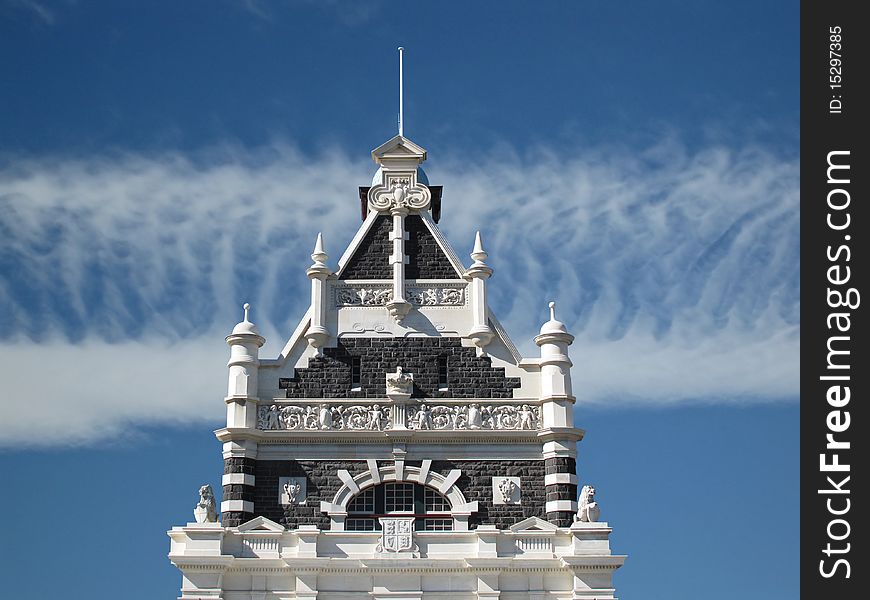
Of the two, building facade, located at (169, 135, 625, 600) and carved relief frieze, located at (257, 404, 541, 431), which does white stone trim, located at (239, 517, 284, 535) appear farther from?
carved relief frieze, located at (257, 404, 541, 431)

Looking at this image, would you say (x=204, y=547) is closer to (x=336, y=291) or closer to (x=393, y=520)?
(x=393, y=520)

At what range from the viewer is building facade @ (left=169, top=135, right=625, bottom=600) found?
A: 36.0m

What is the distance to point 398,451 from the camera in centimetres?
3822

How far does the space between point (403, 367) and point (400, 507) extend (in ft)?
14.4

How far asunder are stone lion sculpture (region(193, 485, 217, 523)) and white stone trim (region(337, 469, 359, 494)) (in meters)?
3.88

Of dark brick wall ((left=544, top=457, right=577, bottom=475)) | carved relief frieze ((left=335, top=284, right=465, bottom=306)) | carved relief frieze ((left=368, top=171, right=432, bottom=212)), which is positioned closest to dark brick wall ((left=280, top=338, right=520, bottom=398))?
carved relief frieze ((left=335, top=284, right=465, bottom=306))

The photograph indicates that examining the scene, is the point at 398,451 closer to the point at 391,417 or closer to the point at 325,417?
the point at 391,417

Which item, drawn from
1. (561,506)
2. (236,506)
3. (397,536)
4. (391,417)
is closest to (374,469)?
(391,417)

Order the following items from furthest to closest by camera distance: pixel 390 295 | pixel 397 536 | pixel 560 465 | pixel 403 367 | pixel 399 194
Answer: pixel 399 194
pixel 390 295
pixel 403 367
pixel 560 465
pixel 397 536

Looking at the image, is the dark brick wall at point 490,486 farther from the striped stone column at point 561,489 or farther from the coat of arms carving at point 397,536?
the coat of arms carving at point 397,536

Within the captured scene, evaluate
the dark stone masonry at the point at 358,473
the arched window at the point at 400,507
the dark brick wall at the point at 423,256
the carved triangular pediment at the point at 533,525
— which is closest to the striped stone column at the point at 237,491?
the dark stone masonry at the point at 358,473
